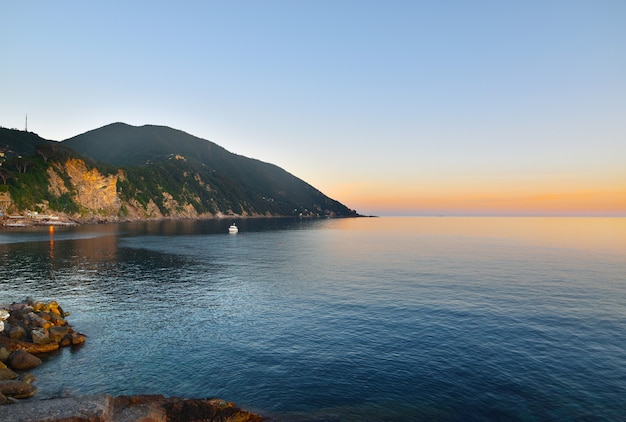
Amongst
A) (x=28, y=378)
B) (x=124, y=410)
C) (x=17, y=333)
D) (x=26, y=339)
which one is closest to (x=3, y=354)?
(x=26, y=339)

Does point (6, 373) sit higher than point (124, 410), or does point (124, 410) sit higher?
point (124, 410)

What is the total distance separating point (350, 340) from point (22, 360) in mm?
25788

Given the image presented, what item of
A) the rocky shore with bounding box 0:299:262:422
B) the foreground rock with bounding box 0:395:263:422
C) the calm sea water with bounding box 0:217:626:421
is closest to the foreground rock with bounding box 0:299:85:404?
the rocky shore with bounding box 0:299:262:422

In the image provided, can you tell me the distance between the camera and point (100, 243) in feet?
354

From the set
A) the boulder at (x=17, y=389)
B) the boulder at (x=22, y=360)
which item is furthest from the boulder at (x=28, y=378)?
the boulder at (x=22, y=360)

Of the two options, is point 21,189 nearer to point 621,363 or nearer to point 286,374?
point 286,374

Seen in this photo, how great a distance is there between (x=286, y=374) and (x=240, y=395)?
3.92 meters

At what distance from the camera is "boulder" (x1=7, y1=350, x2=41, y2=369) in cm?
2600

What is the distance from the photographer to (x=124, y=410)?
1853 centimetres

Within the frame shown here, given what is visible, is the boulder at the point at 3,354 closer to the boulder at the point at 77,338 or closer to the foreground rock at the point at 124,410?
the boulder at the point at 77,338

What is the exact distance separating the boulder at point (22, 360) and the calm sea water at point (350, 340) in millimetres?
763

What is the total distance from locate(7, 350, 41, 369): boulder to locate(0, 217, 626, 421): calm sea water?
763 millimetres

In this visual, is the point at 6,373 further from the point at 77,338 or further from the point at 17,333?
the point at 17,333

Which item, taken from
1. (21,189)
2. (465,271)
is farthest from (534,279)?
(21,189)
